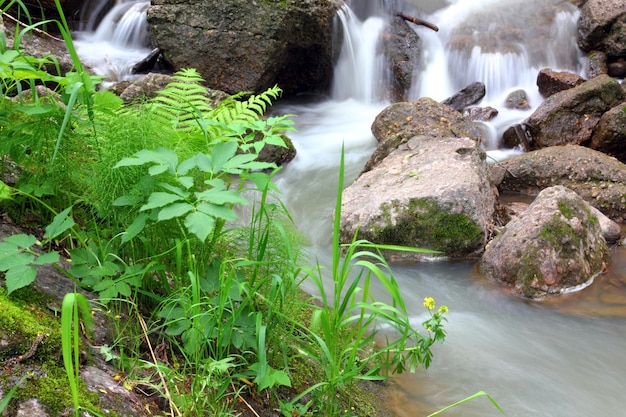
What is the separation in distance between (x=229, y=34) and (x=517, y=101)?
511 cm

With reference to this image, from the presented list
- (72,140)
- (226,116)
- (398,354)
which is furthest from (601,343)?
(72,140)

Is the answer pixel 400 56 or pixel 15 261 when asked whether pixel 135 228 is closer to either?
pixel 15 261

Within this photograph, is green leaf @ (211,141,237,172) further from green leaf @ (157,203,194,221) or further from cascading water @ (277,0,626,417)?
cascading water @ (277,0,626,417)

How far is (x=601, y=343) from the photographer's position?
354 centimetres

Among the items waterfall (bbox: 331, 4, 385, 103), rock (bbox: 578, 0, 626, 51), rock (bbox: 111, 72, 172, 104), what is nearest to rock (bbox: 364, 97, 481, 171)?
waterfall (bbox: 331, 4, 385, 103)

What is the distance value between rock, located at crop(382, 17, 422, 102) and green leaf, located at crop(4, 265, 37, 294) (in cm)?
905

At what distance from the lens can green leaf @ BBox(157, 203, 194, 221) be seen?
158 centimetres

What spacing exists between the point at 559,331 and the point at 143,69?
7.64 meters

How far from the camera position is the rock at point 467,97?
930 cm

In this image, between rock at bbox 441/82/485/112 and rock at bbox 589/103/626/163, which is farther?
rock at bbox 441/82/485/112

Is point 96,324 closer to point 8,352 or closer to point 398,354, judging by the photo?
point 8,352

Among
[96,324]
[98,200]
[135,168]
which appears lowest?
[96,324]

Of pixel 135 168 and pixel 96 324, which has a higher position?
pixel 135 168

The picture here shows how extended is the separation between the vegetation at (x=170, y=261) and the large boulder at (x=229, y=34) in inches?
248
